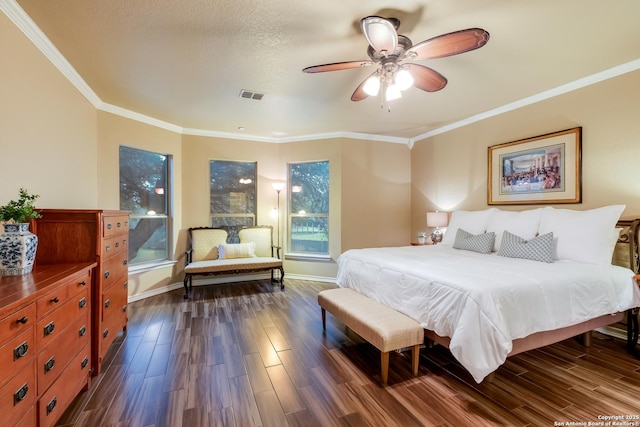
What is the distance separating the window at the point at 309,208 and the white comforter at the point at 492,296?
8.47 ft

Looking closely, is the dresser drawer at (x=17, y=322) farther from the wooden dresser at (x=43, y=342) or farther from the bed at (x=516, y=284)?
the bed at (x=516, y=284)

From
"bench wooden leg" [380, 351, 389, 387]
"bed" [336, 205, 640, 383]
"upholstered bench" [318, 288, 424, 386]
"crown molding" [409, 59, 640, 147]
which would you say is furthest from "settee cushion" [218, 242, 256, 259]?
"crown molding" [409, 59, 640, 147]

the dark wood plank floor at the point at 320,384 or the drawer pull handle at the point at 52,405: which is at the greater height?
the drawer pull handle at the point at 52,405

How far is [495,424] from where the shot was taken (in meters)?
1.70

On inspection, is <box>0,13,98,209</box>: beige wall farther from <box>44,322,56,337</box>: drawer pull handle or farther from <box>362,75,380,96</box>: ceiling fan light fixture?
<box>362,75,380,96</box>: ceiling fan light fixture

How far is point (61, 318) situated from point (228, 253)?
10.1ft

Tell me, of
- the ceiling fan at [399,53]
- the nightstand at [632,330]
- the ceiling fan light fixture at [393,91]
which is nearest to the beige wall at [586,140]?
the nightstand at [632,330]

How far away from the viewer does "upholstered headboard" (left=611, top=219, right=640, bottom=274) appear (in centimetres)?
257

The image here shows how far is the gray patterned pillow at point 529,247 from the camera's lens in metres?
2.76

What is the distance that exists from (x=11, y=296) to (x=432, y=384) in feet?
8.37

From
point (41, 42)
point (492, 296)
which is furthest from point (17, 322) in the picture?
point (492, 296)

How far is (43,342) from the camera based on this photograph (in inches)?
56.8

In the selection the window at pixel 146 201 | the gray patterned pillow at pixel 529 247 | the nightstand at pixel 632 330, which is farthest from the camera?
the window at pixel 146 201

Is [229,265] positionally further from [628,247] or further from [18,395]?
[628,247]
